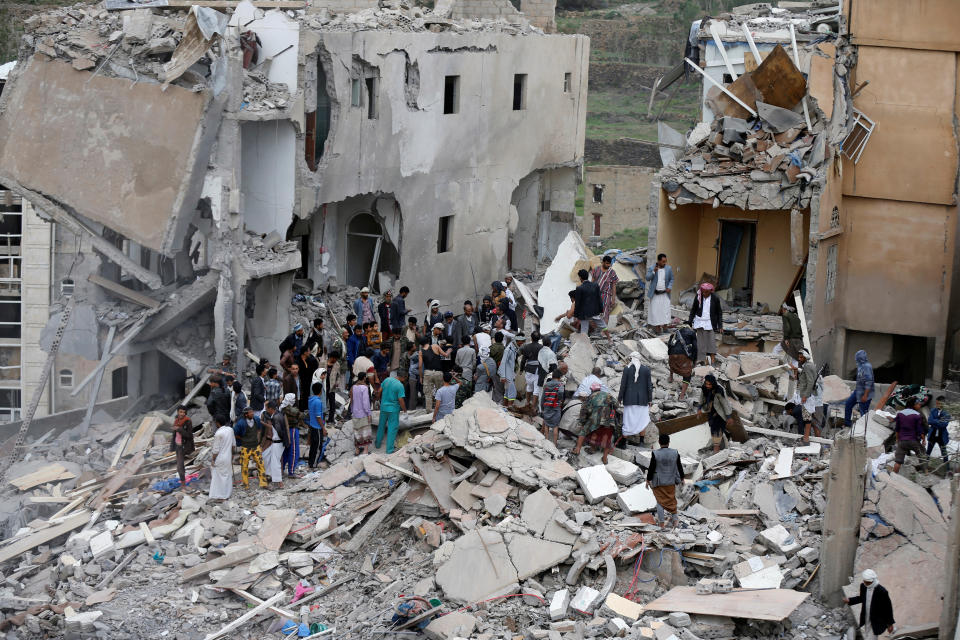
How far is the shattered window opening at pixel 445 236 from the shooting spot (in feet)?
89.3

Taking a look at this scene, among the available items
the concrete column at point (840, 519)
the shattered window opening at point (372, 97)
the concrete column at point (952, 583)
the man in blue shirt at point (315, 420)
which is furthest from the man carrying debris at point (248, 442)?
the concrete column at point (952, 583)

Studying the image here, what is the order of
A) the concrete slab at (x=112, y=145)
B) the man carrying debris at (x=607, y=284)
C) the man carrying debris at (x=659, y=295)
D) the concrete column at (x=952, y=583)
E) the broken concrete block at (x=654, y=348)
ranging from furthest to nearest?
the man carrying debris at (x=607, y=284) → the man carrying debris at (x=659, y=295) → the concrete slab at (x=112, y=145) → the broken concrete block at (x=654, y=348) → the concrete column at (x=952, y=583)

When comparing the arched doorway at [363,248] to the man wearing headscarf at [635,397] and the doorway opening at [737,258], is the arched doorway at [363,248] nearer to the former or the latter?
the doorway opening at [737,258]

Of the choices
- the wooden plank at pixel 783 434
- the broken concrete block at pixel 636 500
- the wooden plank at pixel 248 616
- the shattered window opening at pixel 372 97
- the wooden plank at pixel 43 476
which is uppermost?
the shattered window opening at pixel 372 97

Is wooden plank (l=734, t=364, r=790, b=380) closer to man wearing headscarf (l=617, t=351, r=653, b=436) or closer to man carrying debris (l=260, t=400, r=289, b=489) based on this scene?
man wearing headscarf (l=617, t=351, r=653, b=436)

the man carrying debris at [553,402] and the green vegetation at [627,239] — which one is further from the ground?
the green vegetation at [627,239]

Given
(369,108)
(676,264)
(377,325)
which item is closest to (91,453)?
(377,325)

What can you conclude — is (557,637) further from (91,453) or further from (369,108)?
(369,108)

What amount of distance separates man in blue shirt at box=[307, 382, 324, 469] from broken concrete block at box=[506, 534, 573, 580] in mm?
3891

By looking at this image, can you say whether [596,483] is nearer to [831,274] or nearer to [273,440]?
[273,440]

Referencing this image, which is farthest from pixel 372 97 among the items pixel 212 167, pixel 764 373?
pixel 764 373

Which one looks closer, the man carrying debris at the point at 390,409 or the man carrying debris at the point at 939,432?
the man carrying debris at the point at 939,432

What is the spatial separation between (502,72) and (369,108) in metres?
4.74

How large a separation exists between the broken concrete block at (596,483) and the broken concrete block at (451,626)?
2.41m
